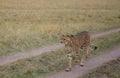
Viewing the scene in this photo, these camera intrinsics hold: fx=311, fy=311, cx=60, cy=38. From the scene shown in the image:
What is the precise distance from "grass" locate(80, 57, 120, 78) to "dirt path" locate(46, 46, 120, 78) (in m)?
0.26

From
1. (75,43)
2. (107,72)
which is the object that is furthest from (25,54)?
(107,72)

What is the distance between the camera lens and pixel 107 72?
10.7 metres

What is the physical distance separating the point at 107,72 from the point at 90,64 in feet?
3.68

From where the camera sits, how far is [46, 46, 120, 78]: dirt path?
33.5 ft

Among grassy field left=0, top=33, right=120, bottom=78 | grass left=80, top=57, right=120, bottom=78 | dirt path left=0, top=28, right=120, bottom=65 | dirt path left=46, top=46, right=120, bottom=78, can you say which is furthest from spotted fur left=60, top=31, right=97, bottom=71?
dirt path left=0, top=28, right=120, bottom=65

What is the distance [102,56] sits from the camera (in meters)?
13.1

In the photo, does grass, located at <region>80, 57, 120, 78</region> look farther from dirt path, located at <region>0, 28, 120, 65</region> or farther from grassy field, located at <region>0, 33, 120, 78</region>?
dirt path, located at <region>0, 28, 120, 65</region>

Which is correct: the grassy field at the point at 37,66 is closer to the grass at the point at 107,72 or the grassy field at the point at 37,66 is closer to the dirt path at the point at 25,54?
the dirt path at the point at 25,54

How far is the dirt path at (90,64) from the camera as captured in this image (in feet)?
33.5

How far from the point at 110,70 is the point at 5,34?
23.0ft

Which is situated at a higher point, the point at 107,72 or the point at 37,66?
the point at 37,66

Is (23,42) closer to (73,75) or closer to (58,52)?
(58,52)

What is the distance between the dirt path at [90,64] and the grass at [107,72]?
26cm

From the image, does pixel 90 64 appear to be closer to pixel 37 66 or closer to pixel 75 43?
pixel 75 43
